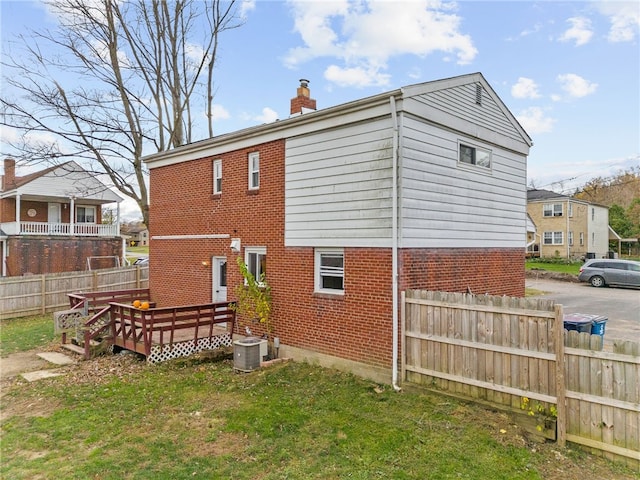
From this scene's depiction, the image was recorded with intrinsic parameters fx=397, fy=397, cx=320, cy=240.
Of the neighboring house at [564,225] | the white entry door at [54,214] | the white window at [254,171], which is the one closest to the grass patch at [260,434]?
the white window at [254,171]

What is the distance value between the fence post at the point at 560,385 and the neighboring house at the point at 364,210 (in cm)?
270

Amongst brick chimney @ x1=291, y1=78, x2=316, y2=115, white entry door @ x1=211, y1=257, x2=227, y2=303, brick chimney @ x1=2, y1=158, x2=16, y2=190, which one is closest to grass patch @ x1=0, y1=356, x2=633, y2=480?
white entry door @ x1=211, y1=257, x2=227, y2=303

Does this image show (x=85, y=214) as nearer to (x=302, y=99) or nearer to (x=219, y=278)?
(x=219, y=278)

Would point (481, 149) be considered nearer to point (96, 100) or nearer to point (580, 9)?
point (580, 9)

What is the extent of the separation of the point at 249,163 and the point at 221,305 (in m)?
3.86

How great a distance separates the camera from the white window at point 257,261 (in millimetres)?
10383

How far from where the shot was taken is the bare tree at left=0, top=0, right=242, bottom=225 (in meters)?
17.0

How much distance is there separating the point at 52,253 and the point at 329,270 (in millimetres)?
24147

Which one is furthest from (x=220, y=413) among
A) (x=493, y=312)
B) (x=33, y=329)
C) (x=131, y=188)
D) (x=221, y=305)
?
(x=131, y=188)

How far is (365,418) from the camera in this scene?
20.3ft

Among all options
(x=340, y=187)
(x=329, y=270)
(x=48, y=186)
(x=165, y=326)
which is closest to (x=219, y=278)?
(x=165, y=326)

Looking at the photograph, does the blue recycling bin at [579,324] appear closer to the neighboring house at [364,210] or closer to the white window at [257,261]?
the neighboring house at [364,210]

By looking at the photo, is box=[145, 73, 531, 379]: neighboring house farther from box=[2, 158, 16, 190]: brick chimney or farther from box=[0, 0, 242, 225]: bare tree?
box=[2, 158, 16, 190]: brick chimney

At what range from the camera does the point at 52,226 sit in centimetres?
2711
